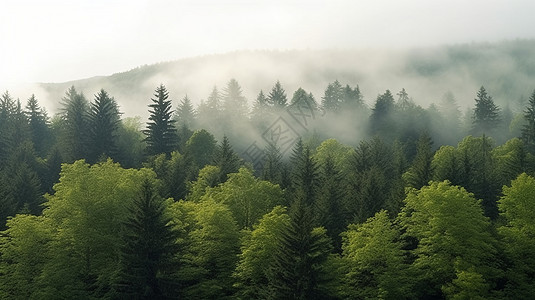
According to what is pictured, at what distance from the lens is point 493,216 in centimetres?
6425

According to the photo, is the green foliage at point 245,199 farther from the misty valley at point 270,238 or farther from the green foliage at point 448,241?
the green foliage at point 448,241

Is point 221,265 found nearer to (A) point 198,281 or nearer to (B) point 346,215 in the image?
(A) point 198,281

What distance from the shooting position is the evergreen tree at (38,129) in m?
109

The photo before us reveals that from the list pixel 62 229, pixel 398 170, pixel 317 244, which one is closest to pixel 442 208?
pixel 317 244

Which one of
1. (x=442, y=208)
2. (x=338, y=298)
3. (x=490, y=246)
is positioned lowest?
(x=338, y=298)

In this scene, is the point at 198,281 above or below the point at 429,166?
below

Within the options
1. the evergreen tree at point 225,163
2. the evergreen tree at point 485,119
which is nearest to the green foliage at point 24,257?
the evergreen tree at point 225,163

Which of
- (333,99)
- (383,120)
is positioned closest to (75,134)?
(383,120)

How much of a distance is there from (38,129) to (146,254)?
2972 inches

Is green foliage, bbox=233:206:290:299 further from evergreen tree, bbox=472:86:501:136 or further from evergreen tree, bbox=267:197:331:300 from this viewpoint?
evergreen tree, bbox=472:86:501:136

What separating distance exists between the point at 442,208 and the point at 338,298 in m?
12.7

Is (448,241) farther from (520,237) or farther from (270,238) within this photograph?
(270,238)

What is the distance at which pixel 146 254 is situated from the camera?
47.9m

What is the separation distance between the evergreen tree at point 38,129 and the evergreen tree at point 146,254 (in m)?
66.2
